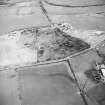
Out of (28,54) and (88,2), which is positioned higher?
(88,2)

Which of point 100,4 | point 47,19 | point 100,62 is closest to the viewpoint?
point 100,62

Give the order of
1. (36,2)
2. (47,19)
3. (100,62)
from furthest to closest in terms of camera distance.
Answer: (36,2) < (47,19) < (100,62)

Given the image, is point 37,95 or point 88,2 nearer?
point 37,95

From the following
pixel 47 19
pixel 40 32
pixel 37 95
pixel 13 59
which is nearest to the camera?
pixel 37 95

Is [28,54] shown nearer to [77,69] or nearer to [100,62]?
[77,69]

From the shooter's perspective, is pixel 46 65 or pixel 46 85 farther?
pixel 46 65

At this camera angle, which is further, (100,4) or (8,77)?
(100,4)

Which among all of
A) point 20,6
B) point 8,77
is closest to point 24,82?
point 8,77

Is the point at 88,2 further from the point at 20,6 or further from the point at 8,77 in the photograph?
the point at 8,77

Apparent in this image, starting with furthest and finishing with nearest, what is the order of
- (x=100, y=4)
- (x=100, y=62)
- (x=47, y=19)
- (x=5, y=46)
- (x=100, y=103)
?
(x=100, y=4), (x=47, y=19), (x=5, y=46), (x=100, y=62), (x=100, y=103)

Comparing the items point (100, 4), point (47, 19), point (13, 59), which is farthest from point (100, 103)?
point (100, 4)
